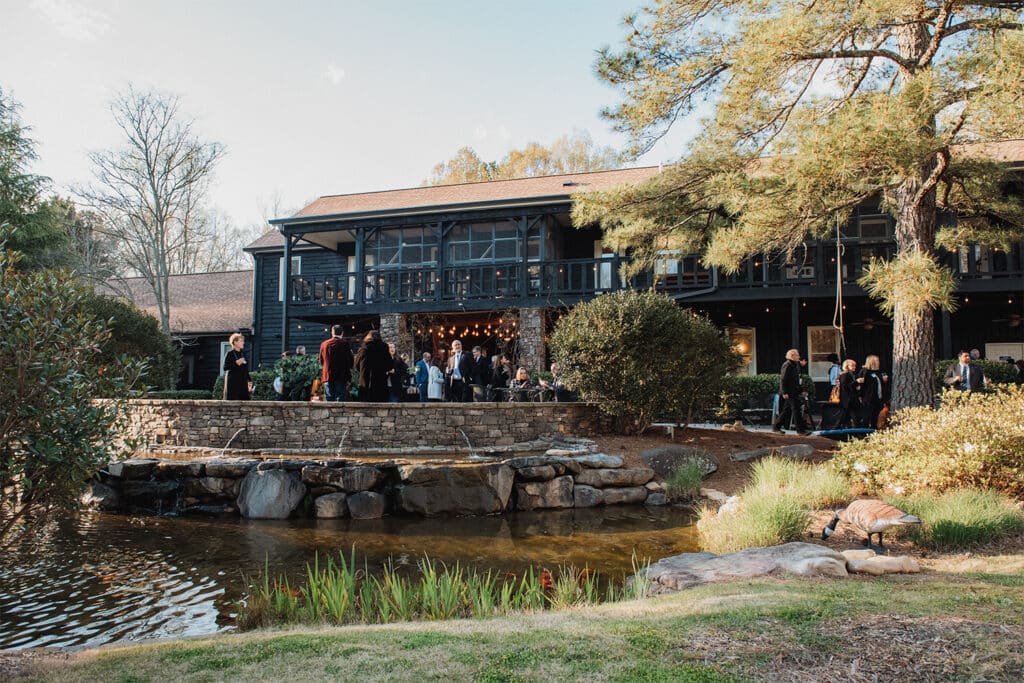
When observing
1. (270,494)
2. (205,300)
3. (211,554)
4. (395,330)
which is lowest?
(211,554)

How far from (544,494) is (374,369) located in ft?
12.5

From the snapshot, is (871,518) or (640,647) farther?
(871,518)

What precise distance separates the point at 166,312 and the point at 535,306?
48.3 feet

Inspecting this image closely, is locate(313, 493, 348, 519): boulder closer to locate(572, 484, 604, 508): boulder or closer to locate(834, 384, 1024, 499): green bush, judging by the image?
locate(572, 484, 604, 508): boulder

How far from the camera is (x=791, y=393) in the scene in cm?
1233

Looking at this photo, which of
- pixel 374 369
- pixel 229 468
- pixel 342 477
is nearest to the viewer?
pixel 342 477

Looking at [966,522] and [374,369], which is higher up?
[374,369]

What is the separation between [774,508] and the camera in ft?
21.0

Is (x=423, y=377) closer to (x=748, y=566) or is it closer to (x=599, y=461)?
(x=599, y=461)

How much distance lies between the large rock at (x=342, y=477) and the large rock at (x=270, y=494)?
0.15m

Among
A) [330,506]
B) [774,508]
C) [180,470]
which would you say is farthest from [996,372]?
[180,470]

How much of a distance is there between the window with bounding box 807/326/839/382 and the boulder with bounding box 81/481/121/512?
16546 millimetres

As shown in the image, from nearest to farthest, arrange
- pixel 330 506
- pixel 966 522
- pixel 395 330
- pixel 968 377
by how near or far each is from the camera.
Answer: pixel 966 522 < pixel 330 506 < pixel 968 377 < pixel 395 330

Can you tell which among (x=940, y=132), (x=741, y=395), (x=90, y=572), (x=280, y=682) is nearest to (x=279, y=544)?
(x=90, y=572)
